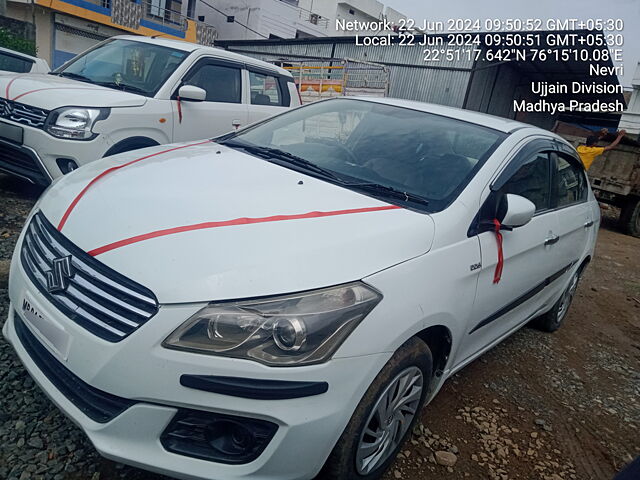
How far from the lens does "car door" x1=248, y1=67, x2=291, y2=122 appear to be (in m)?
5.63

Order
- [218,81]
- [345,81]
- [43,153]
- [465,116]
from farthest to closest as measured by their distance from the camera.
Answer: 1. [345,81]
2. [218,81]
3. [43,153]
4. [465,116]

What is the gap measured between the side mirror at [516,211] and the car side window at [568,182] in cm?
106

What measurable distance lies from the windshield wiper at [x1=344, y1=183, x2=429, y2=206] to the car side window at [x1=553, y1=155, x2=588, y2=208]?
56.8 inches

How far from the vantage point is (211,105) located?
5.10 m

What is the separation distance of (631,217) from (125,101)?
10107 mm

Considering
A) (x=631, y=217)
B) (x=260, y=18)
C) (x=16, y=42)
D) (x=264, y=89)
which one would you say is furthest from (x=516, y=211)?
(x=260, y=18)

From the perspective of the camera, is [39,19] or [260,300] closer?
[260,300]

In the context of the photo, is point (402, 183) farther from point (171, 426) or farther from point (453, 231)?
point (171, 426)

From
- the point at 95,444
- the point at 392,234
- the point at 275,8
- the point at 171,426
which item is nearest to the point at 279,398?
the point at 171,426

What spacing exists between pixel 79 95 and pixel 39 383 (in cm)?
313

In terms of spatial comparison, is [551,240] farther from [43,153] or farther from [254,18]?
[254,18]

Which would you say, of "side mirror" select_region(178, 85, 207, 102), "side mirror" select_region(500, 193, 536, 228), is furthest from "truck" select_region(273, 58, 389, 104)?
"side mirror" select_region(500, 193, 536, 228)

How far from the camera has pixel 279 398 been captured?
1.43 metres

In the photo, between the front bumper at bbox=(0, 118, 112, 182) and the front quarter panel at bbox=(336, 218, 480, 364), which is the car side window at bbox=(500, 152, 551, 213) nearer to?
the front quarter panel at bbox=(336, 218, 480, 364)
